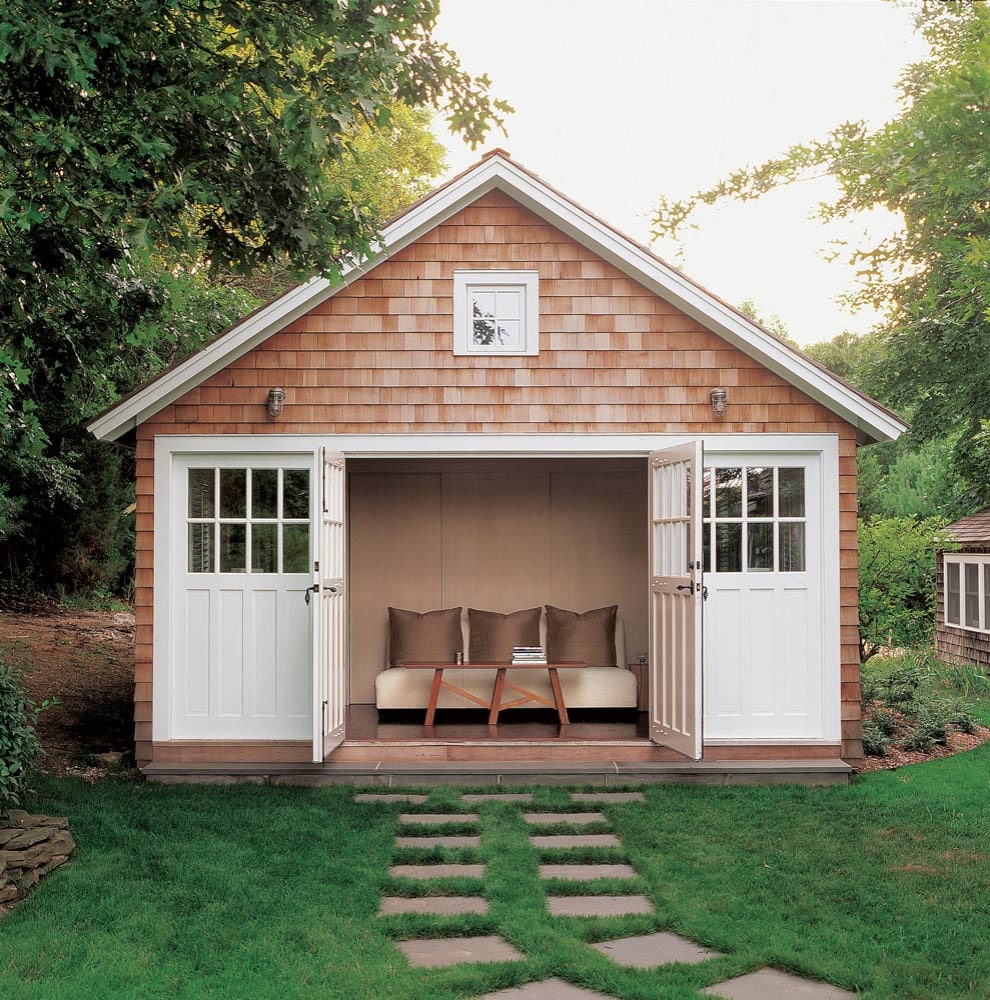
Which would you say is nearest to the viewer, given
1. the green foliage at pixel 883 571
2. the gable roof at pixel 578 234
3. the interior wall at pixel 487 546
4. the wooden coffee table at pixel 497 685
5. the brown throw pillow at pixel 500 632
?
the gable roof at pixel 578 234

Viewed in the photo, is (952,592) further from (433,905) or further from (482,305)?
(433,905)

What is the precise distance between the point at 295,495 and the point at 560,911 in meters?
3.89

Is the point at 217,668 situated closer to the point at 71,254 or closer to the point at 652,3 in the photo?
the point at 71,254

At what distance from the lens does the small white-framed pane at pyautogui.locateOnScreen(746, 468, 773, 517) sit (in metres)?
7.69

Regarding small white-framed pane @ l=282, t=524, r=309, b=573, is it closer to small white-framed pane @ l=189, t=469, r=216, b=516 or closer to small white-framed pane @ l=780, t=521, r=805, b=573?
small white-framed pane @ l=189, t=469, r=216, b=516

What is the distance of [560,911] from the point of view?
4.72 metres

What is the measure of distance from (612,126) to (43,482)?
16.9 meters

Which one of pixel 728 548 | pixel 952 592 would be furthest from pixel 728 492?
pixel 952 592

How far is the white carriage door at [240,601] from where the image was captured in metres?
7.61

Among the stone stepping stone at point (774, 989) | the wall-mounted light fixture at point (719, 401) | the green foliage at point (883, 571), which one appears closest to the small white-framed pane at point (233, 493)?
the wall-mounted light fixture at point (719, 401)

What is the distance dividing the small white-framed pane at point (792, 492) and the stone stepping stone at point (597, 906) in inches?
140

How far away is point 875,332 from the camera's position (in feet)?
53.6

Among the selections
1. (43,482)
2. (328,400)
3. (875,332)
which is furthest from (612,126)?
(328,400)

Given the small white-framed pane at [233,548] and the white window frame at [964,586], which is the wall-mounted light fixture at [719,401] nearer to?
the small white-framed pane at [233,548]
